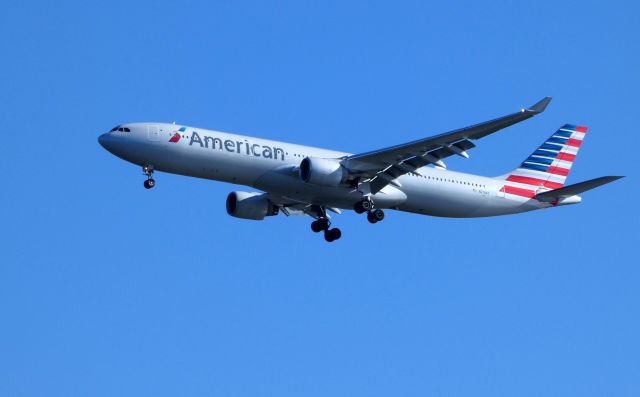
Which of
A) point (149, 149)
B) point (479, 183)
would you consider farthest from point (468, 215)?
point (149, 149)

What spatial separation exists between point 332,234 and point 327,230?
1.08ft

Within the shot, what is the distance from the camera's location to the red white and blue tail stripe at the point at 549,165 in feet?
183

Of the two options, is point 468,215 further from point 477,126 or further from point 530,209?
point 477,126

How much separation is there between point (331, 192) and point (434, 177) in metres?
5.48

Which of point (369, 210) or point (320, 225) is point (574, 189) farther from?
point (320, 225)

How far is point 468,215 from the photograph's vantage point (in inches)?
2116

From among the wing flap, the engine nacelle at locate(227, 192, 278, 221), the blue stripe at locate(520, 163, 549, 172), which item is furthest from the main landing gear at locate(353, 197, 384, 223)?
the blue stripe at locate(520, 163, 549, 172)

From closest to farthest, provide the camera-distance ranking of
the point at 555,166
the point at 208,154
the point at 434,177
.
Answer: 1. the point at 208,154
2. the point at 434,177
3. the point at 555,166

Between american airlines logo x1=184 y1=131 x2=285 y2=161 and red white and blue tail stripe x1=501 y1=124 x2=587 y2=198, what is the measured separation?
1258cm

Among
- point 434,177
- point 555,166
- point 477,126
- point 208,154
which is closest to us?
point 477,126

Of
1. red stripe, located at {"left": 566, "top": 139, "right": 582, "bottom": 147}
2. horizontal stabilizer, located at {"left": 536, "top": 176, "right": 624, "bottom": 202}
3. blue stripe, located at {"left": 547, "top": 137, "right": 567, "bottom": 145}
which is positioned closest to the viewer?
horizontal stabilizer, located at {"left": 536, "top": 176, "right": 624, "bottom": 202}

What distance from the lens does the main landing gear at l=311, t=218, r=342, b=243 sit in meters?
54.5

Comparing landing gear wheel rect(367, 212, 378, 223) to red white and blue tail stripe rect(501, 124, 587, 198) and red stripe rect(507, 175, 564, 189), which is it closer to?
red white and blue tail stripe rect(501, 124, 587, 198)

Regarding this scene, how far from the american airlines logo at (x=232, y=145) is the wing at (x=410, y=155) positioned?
3.42 meters
